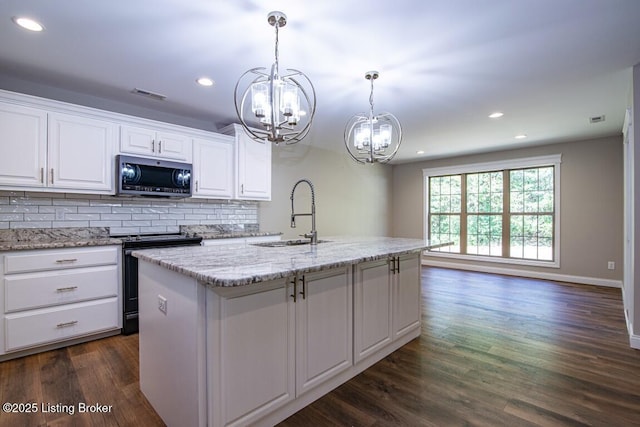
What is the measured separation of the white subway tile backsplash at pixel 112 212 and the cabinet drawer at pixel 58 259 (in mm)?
578

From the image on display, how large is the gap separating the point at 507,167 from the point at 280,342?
5786mm

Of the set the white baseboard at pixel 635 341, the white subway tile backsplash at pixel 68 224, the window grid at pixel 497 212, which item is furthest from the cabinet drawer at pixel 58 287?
the window grid at pixel 497 212

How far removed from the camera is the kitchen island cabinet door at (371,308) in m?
2.22

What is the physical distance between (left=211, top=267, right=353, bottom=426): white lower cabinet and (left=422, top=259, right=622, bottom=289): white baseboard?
499cm

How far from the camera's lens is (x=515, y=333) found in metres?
3.06

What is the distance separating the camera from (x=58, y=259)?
2691 mm

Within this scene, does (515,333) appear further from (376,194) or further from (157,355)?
(376,194)

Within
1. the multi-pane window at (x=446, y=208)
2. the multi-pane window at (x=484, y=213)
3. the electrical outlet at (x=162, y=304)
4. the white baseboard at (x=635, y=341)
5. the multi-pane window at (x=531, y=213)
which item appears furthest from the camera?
the multi-pane window at (x=446, y=208)

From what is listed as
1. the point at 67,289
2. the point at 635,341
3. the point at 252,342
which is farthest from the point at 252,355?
the point at 635,341

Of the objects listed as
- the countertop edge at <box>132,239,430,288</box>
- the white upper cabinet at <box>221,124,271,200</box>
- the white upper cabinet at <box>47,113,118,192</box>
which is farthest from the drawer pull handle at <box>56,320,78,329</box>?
the white upper cabinet at <box>221,124,271,200</box>

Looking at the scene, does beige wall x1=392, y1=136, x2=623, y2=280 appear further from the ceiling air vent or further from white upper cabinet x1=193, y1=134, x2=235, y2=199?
the ceiling air vent

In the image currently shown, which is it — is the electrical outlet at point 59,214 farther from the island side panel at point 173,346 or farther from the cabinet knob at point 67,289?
the island side panel at point 173,346

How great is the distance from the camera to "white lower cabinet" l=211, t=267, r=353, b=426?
4.94ft

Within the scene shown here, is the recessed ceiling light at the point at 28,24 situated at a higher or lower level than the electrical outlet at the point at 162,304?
higher
